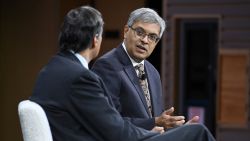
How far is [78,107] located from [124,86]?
0.62 metres

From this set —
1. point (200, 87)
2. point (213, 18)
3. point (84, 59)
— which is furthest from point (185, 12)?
point (84, 59)

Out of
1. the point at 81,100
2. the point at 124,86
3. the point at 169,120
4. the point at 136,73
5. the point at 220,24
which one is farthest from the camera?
the point at 220,24

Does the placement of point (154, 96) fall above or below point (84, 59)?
below

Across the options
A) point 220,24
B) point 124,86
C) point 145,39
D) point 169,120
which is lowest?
point 220,24

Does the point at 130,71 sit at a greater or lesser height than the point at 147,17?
lesser

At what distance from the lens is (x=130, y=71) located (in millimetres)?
3568

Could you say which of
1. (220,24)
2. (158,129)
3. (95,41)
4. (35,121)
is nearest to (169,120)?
(158,129)

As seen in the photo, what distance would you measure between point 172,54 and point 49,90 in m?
4.85

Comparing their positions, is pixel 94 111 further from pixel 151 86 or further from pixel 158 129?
pixel 151 86

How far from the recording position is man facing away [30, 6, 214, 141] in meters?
2.90

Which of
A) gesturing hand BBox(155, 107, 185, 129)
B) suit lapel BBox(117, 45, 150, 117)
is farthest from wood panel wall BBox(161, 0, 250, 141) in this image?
gesturing hand BBox(155, 107, 185, 129)

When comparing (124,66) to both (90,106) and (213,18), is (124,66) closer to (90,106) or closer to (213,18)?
(90,106)

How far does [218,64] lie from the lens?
751 cm

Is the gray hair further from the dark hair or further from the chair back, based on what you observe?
the chair back
